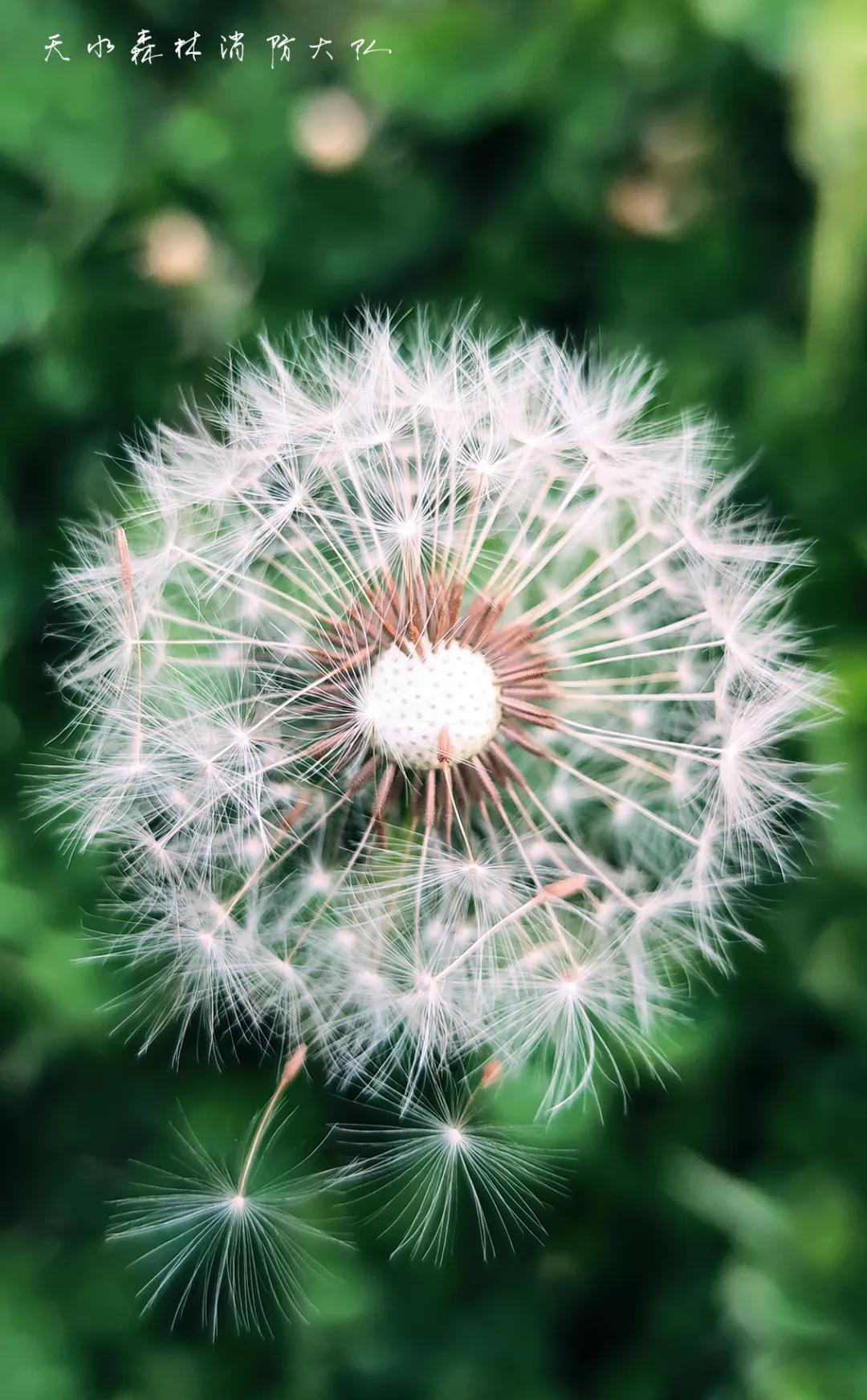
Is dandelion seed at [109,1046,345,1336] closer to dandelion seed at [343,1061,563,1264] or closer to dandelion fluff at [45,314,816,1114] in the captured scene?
dandelion seed at [343,1061,563,1264]

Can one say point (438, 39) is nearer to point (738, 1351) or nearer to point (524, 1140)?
point (524, 1140)

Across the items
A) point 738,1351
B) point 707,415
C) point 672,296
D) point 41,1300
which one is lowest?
point 41,1300

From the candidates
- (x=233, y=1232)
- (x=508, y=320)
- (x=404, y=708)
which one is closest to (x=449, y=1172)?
(x=233, y=1232)

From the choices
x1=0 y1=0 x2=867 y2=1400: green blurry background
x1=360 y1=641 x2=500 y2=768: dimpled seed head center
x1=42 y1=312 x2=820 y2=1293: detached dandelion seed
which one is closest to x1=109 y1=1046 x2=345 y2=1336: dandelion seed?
x1=0 y1=0 x2=867 y2=1400: green blurry background

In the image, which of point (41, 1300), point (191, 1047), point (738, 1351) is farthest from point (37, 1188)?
point (738, 1351)

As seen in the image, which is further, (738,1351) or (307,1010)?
(738,1351)

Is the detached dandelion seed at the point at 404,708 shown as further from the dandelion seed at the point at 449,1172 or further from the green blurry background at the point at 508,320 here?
the green blurry background at the point at 508,320

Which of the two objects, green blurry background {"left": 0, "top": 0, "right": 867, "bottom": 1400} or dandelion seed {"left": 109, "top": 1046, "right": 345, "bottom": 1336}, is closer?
dandelion seed {"left": 109, "top": 1046, "right": 345, "bottom": 1336}

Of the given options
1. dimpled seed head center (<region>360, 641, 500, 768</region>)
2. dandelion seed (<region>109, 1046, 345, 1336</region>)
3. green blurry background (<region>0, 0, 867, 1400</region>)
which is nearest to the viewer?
dimpled seed head center (<region>360, 641, 500, 768</region>)
